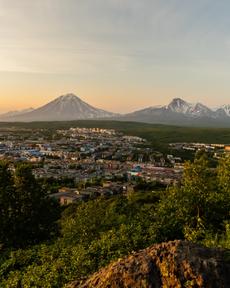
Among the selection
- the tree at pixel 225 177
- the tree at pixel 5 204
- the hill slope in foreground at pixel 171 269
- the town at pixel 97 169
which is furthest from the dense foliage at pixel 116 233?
the town at pixel 97 169

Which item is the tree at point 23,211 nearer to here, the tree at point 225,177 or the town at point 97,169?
the tree at point 225,177

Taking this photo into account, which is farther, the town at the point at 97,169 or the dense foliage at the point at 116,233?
the town at the point at 97,169

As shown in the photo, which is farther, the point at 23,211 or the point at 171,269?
the point at 23,211

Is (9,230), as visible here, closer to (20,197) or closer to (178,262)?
(20,197)

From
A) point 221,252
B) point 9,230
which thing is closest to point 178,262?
point 221,252

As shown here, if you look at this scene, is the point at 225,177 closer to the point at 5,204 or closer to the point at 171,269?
the point at 5,204

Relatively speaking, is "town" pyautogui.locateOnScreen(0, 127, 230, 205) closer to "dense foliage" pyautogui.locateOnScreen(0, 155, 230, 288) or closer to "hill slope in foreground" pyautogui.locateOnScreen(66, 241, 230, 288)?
"dense foliage" pyautogui.locateOnScreen(0, 155, 230, 288)

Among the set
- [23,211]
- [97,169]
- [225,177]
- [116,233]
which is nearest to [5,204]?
[23,211]
